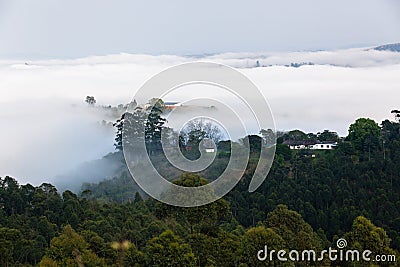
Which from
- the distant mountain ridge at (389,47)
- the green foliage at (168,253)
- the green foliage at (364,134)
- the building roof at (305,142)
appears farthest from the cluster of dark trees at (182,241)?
the distant mountain ridge at (389,47)

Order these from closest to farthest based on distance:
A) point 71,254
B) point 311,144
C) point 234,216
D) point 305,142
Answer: point 71,254, point 234,216, point 311,144, point 305,142

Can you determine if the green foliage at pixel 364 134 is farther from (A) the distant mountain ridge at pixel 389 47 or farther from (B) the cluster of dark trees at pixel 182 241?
(A) the distant mountain ridge at pixel 389 47

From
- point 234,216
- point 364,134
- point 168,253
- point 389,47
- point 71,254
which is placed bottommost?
point 234,216

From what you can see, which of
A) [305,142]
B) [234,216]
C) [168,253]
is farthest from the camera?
[305,142]

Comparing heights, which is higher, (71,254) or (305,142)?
(305,142)

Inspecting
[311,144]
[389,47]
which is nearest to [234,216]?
[311,144]

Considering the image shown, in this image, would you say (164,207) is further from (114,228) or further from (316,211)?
(316,211)

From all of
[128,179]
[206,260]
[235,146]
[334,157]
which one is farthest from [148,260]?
[128,179]

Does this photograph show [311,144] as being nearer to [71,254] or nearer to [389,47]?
[71,254]

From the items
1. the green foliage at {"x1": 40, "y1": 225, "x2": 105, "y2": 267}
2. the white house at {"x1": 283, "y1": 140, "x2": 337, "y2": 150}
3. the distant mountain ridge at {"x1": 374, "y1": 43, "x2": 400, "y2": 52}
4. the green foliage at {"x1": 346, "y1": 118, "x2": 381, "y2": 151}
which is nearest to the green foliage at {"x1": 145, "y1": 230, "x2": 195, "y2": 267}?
the green foliage at {"x1": 40, "y1": 225, "x2": 105, "y2": 267}
